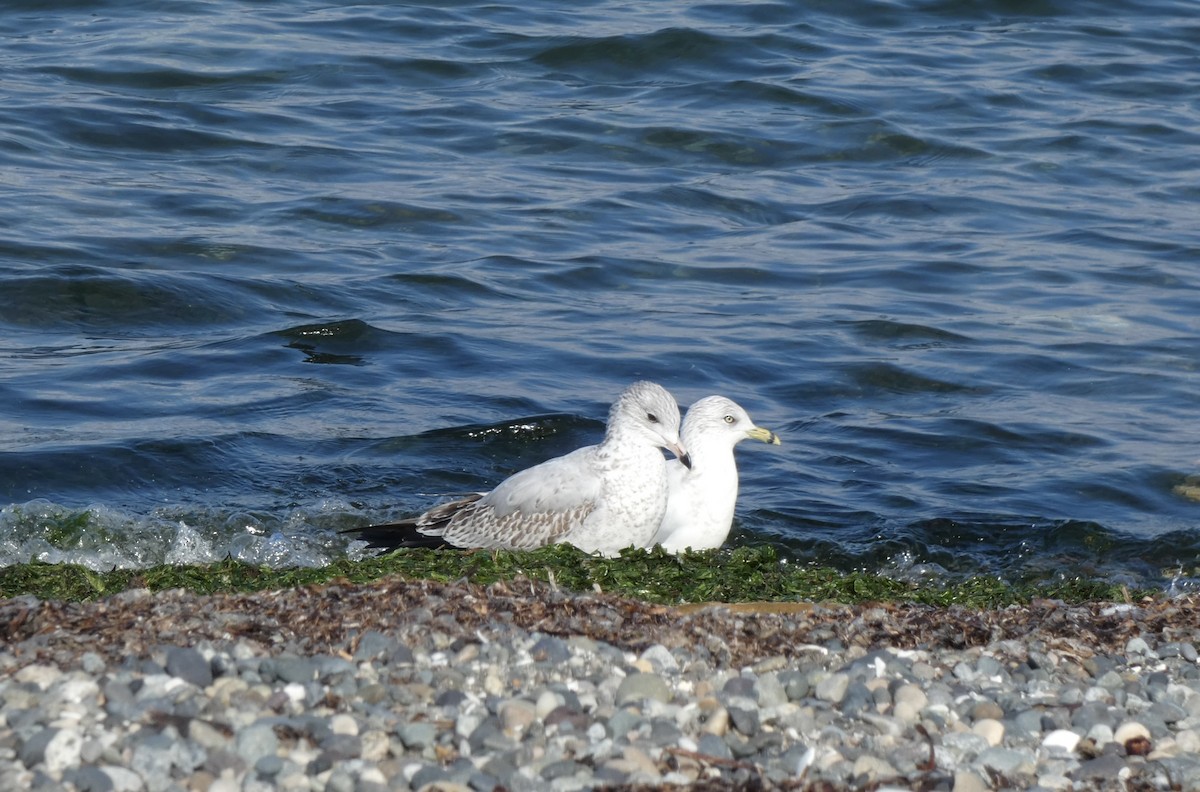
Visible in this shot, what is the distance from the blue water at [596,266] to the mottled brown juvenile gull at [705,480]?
727 millimetres

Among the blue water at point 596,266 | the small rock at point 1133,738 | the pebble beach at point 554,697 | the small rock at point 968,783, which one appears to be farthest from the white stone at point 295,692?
the blue water at point 596,266

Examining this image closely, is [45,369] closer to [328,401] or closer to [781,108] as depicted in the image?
[328,401]

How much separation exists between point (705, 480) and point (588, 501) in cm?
82

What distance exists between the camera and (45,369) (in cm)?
998

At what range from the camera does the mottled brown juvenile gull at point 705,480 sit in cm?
757

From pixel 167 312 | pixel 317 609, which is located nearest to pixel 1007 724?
pixel 317 609

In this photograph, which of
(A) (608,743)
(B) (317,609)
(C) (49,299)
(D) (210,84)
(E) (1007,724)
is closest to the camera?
(A) (608,743)

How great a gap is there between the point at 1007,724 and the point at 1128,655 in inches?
37.6

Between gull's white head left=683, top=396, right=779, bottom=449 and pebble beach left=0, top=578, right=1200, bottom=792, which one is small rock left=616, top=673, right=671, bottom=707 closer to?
pebble beach left=0, top=578, right=1200, bottom=792

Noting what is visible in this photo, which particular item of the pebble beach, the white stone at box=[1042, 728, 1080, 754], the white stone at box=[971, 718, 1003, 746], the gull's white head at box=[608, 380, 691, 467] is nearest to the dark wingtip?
the gull's white head at box=[608, 380, 691, 467]

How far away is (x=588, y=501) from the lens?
707cm

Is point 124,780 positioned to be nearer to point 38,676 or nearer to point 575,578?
point 38,676

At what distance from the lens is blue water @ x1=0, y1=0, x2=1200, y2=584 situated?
884 cm

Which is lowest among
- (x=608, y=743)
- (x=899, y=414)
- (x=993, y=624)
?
(x=899, y=414)
